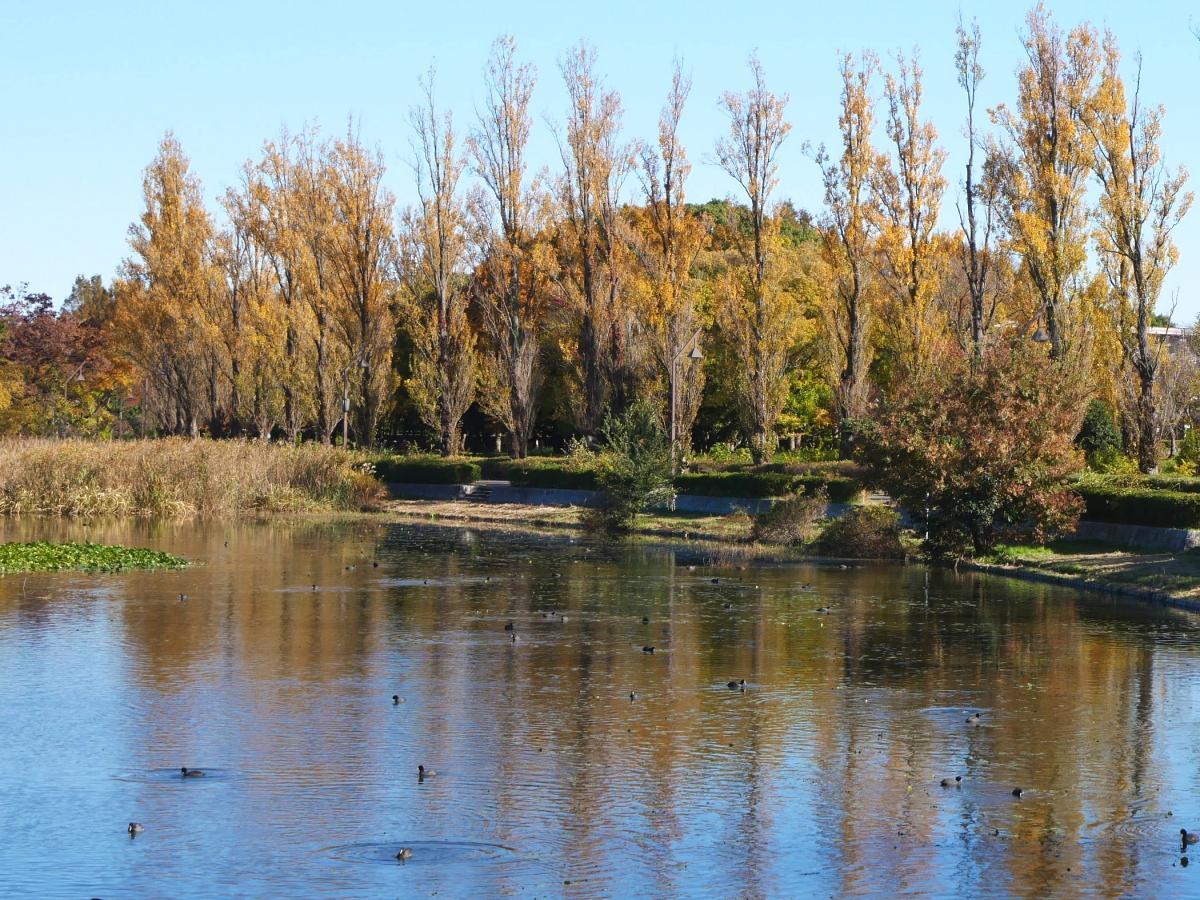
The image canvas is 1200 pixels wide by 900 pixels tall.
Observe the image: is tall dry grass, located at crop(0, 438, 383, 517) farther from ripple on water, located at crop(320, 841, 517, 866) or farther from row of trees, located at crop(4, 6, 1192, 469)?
ripple on water, located at crop(320, 841, 517, 866)

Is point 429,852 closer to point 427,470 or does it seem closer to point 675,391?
point 675,391

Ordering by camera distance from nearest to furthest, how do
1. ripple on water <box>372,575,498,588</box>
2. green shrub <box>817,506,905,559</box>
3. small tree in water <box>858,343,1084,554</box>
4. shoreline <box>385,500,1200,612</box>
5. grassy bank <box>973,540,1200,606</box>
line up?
1. grassy bank <box>973,540,1200,606</box>
2. shoreline <box>385,500,1200,612</box>
3. ripple on water <box>372,575,498,588</box>
4. small tree in water <box>858,343,1084,554</box>
5. green shrub <box>817,506,905,559</box>

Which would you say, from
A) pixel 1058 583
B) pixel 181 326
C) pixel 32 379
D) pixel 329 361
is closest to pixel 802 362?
pixel 329 361

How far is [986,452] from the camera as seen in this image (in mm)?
27812

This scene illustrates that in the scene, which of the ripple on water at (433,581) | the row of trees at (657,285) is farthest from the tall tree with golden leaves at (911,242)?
the ripple on water at (433,581)

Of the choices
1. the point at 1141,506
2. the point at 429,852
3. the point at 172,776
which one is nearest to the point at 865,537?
the point at 1141,506

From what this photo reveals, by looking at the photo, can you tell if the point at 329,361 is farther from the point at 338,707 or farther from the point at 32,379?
the point at 338,707

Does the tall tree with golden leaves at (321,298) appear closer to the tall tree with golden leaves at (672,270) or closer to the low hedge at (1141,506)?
the tall tree with golden leaves at (672,270)

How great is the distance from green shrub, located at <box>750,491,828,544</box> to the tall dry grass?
18.4 meters

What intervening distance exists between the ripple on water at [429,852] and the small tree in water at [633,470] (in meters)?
27.8

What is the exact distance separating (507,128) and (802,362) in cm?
1576

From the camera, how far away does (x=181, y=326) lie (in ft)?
205

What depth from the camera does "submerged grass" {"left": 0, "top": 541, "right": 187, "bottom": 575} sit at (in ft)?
87.7

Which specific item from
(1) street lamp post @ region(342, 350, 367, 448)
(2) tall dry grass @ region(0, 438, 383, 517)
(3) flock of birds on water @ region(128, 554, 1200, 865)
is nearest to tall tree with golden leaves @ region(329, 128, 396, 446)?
(1) street lamp post @ region(342, 350, 367, 448)
